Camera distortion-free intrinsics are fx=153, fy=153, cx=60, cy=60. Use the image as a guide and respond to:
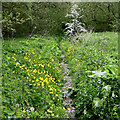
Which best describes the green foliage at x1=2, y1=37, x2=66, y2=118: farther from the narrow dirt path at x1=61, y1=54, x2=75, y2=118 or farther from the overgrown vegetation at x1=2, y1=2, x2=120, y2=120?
the narrow dirt path at x1=61, y1=54, x2=75, y2=118

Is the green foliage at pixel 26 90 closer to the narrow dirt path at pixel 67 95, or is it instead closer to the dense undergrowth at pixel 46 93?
the dense undergrowth at pixel 46 93

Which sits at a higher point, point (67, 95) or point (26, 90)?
point (26, 90)

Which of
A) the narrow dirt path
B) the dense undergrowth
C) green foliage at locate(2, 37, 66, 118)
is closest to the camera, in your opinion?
green foliage at locate(2, 37, 66, 118)

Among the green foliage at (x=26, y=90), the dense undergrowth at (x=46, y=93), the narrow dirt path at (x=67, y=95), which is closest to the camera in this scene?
the green foliage at (x=26, y=90)

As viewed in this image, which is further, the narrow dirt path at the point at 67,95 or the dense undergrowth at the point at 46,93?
the narrow dirt path at the point at 67,95

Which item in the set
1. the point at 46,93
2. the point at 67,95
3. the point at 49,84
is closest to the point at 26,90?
the point at 46,93

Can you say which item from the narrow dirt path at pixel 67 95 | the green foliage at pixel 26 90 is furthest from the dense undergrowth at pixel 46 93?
the narrow dirt path at pixel 67 95

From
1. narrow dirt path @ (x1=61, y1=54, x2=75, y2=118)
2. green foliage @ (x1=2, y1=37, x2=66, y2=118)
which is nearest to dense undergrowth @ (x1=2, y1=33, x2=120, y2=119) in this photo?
green foliage @ (x1=2, y1=37, x2=66, y2=118)

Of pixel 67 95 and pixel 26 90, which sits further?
pixel 67 95

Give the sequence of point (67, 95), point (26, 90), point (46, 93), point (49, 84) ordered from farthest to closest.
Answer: point (67, 95)
point (49, 84)
point (46, 93)
point (26, 90)

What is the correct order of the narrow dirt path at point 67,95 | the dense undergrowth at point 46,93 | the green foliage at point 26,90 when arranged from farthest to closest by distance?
the narrow dirt path at point 67,95 < the dense undergrowth at point 46,93 < the green foliage at point 26,90

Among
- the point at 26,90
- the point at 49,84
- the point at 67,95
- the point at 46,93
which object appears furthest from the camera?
the point at 67,95

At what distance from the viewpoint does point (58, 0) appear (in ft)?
30.6

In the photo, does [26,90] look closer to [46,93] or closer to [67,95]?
[46,93]
